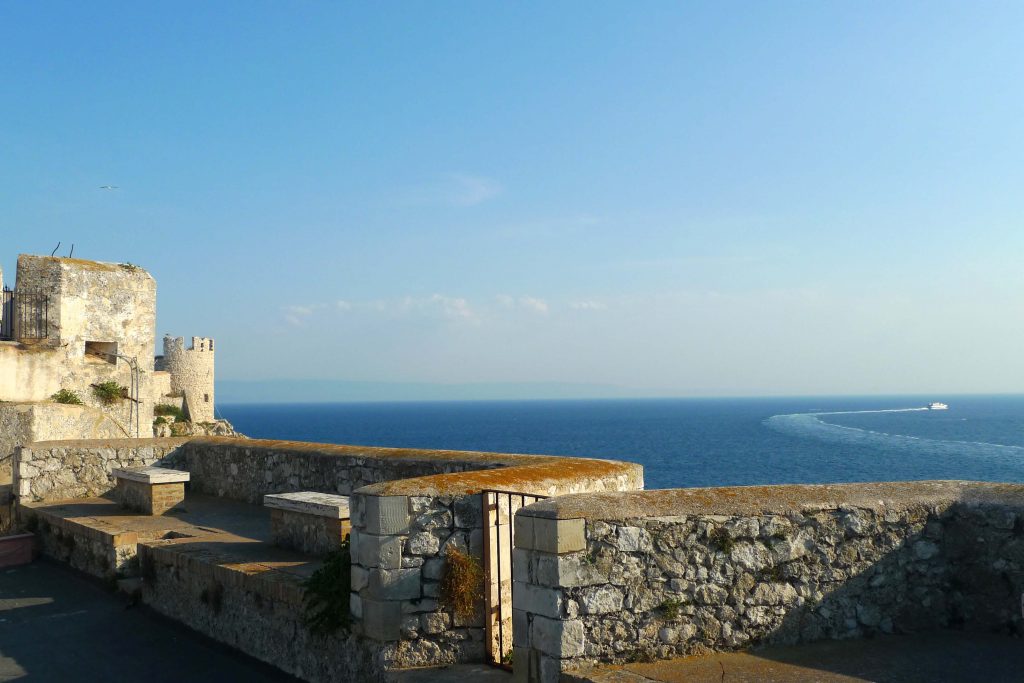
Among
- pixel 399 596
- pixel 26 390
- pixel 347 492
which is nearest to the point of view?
pixel 399 596

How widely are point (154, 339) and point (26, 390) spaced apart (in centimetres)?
372

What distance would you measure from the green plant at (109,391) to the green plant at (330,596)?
579 inches

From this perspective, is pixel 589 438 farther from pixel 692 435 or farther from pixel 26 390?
pixel 26 390

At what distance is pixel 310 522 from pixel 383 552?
8.99 ft

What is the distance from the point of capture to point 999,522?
5270mm

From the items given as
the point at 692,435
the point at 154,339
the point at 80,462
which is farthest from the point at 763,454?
the point at 80,462

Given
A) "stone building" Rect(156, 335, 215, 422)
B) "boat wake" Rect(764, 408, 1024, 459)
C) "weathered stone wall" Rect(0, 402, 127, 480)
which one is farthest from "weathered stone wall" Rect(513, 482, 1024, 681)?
"boat wake" Rect(764, 408, 1024, 459)

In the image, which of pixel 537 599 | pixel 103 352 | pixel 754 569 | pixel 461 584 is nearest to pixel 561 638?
pixel 537 599

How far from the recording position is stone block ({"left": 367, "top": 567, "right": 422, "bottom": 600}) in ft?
19.4

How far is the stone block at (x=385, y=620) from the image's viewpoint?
5891mm

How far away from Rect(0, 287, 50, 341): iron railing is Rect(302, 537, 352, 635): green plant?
1459 cm

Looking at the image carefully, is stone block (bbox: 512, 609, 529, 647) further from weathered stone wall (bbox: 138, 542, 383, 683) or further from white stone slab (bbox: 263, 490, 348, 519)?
white stone slab (bbox: 263, 490, 348, 519)

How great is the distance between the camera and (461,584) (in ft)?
19.3

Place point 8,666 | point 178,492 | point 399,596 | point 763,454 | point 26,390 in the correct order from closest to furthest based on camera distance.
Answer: point 399,596, point 8,666, point 178,492, point 26,390, point 763,454
